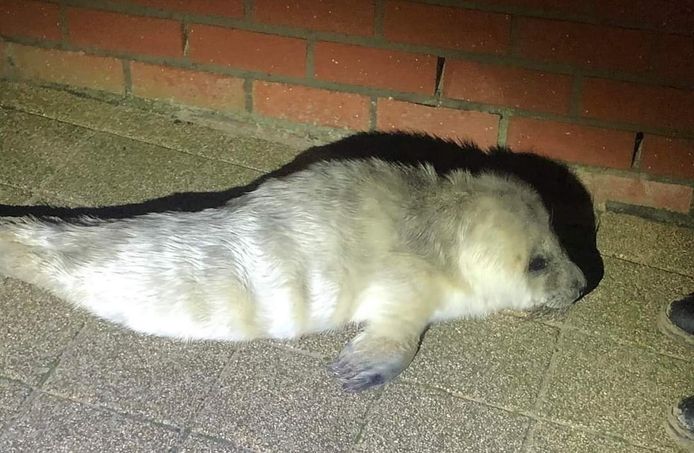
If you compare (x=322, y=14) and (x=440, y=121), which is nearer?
(x=322, y=14)

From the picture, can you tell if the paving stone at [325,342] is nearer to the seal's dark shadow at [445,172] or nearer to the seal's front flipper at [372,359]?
the seal's front flipper at [372,359]

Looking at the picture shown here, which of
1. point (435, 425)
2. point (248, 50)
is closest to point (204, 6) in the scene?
point (248, 50)

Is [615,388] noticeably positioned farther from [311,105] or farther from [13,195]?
[13,195]

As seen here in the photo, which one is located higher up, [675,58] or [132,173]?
[675,58]

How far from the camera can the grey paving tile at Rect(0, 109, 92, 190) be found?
3.07m

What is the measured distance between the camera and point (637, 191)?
3.10 meters

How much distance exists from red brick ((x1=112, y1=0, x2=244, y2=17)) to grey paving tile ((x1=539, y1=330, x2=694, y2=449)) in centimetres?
144

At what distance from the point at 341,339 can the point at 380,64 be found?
92 cm

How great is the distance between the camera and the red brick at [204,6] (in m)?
3.07

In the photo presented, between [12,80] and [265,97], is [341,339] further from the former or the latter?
[12,80]

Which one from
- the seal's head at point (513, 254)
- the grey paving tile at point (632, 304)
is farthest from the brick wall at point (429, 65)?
the seal's head at point (513, 254)

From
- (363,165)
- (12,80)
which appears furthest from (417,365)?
(12,80)

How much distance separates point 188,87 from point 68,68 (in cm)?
44

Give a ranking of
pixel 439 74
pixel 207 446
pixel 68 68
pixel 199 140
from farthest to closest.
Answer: pixel 68 68, pixel 199 140, pixel 439 74, pixel 207 446
